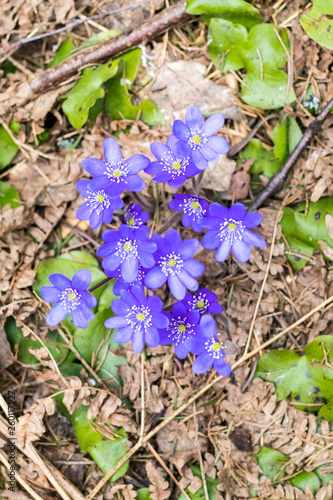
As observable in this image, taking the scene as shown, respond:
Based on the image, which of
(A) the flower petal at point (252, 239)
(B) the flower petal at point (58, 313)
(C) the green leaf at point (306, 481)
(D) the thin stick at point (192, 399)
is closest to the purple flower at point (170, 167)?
(A) the flower petal at point (252, 239)

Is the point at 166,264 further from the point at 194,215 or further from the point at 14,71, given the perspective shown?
the point at 14,71

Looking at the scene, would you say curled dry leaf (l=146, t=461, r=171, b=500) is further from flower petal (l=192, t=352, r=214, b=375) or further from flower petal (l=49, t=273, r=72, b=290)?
flower petal (l=49, t=273, r=72, b=290)

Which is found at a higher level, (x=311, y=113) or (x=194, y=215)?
(x=311, y=113)

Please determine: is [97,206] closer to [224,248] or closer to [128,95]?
[224,248]

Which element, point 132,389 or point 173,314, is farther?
point 132,389

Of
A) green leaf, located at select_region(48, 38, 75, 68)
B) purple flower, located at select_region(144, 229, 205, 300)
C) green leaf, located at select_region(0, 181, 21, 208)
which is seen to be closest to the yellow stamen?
purple flower, located at select_region(144, 229, 205, 300)

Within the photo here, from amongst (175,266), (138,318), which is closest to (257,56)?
(175,266)

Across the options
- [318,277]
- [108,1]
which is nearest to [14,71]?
[108,1]
